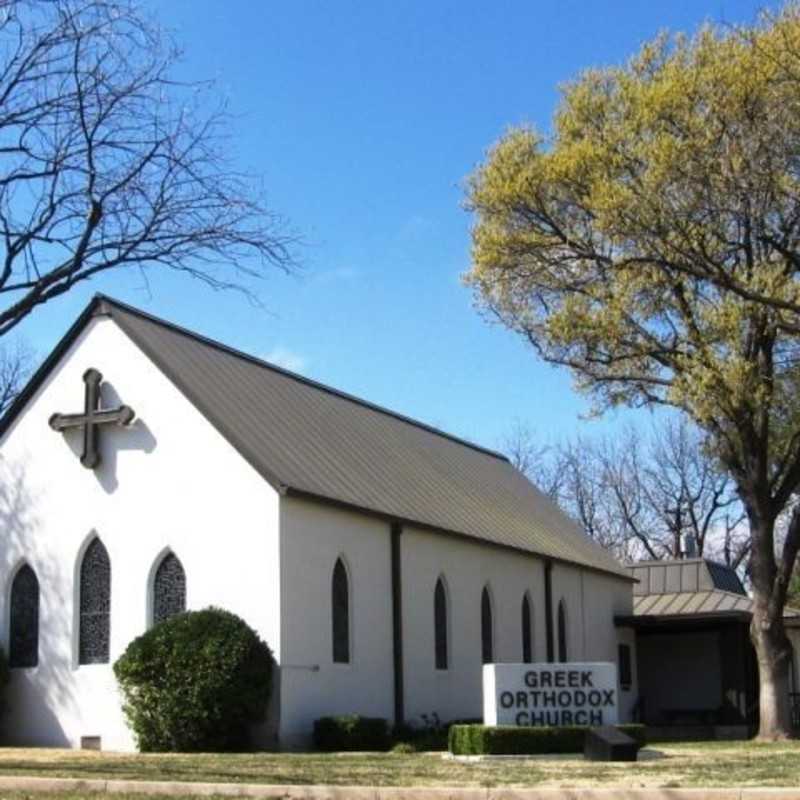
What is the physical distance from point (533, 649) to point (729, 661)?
7505 mm

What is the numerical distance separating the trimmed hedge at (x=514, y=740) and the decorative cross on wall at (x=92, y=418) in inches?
386

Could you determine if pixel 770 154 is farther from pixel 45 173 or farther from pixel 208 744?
pixel 208 744

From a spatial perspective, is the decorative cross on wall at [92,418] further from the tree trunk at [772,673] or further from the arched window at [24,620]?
the tree trunk at [772,673]

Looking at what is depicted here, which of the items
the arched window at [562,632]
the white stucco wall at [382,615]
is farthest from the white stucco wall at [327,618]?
the arched window at [562,632]

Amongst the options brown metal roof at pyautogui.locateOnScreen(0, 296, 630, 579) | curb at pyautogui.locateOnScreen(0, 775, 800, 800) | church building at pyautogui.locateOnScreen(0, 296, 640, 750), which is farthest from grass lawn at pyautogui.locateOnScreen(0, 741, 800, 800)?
brown metal roof at pyautogui.locateOnScreen(0, 296, 630, 579)

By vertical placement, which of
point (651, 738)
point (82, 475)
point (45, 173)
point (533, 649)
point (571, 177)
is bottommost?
point (651, 738)

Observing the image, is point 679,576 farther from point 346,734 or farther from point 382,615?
point 346,734

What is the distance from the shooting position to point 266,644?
25.1 meters

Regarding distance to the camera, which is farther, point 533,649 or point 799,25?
point 533,649

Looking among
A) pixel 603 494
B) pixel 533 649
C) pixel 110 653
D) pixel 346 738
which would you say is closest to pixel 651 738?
pixel 533 649

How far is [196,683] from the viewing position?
79.4ft

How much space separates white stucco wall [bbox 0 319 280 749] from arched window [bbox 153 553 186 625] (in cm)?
21

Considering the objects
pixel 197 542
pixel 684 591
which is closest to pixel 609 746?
pixel 197 542

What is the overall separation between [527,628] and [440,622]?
5.25 metres
